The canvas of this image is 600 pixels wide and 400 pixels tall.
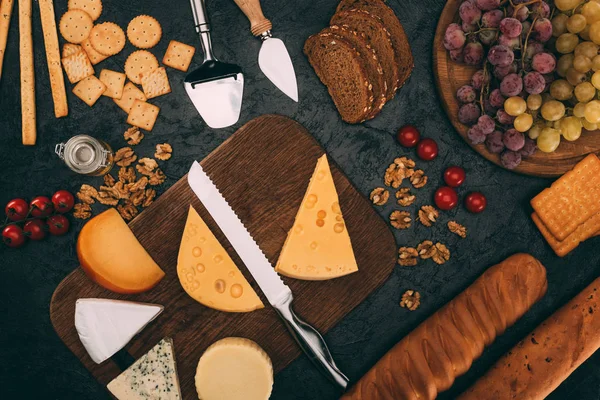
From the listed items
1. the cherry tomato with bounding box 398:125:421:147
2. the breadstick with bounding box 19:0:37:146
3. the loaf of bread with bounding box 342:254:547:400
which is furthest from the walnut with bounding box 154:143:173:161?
the loaf of bread with bounding box 342:254:547:400

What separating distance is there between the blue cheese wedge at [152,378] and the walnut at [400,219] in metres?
0.96

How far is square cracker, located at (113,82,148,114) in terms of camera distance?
175 cm

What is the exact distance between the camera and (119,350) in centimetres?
167

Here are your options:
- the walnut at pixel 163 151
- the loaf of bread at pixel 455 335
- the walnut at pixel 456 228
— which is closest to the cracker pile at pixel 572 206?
the loaf of bread at pixel 455 335

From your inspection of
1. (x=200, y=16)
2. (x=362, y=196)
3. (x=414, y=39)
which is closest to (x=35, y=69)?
(x=200, y=16)

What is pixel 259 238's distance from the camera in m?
1.70

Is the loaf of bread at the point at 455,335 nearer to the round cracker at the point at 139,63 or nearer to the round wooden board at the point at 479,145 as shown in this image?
the round wooden board at the point at 479,145

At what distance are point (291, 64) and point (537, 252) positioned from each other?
4.10ft

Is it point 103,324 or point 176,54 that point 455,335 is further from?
point 176,54

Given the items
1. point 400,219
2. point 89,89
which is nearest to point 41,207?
point 89,89

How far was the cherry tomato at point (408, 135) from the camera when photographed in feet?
5.73

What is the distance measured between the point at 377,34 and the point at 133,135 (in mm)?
978

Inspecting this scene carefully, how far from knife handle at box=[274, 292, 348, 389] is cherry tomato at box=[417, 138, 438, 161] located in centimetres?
74

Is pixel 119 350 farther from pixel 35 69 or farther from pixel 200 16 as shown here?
pixel 200 16
